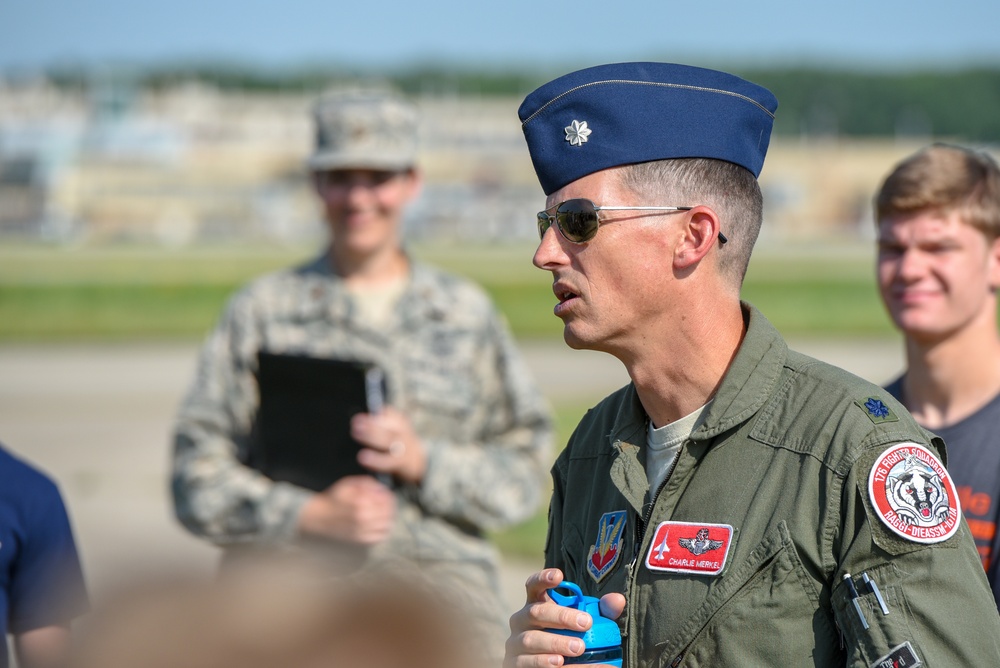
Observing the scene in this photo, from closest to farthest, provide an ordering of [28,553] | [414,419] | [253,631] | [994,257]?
[253,631], [28,553], [994,257], [414,419]

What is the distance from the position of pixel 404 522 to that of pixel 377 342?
69 centimetres

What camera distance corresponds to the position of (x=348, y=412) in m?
3.93

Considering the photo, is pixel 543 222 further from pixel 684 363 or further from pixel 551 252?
pixel 684 363

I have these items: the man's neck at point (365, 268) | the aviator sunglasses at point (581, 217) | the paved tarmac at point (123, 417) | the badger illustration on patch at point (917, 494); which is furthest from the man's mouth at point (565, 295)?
the man's neck at point (365, 268)

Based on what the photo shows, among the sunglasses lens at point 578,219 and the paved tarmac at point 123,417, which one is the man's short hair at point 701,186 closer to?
the sunglasses lens at point 578,219

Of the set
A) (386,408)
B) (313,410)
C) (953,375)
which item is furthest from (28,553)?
(953,375)

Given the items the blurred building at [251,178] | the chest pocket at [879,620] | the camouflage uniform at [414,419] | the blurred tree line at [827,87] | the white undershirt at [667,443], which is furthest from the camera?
the blurred tree line at [827,87]

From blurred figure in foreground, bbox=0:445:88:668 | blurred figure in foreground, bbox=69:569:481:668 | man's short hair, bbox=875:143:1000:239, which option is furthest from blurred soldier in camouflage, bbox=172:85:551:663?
blurred figure in foreground, bbox=69:569:481:668

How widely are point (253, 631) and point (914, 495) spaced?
130 cm

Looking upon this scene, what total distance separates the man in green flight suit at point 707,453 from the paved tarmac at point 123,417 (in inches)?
46.9

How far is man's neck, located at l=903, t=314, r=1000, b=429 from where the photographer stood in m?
3.53

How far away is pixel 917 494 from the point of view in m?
1.98

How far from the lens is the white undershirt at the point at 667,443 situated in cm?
231

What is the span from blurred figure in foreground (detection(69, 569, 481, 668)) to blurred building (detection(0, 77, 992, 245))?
3485 inches
